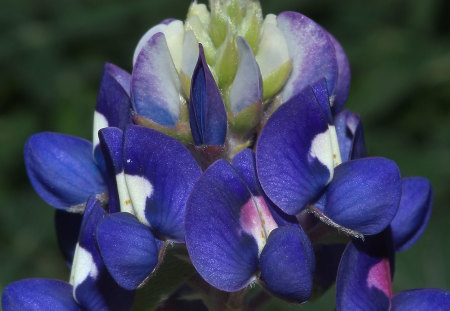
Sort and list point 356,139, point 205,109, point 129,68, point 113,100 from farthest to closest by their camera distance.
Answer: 1. point 129,68
2. point 113,100
3. point 356,139
4. point 205,109

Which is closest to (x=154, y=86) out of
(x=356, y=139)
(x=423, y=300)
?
(x=356, y=139)

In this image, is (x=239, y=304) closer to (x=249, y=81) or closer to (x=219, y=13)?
(x=249, y=81)

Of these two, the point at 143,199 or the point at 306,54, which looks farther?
the point at 306,54

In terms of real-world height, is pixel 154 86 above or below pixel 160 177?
above

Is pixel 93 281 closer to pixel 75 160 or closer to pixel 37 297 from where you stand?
pixel 37 297

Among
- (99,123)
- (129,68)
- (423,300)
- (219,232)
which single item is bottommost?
(129,68)

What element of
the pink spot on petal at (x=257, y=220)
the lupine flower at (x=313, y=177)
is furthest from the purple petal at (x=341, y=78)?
the pink spot on petal at (x=257, y=220)
